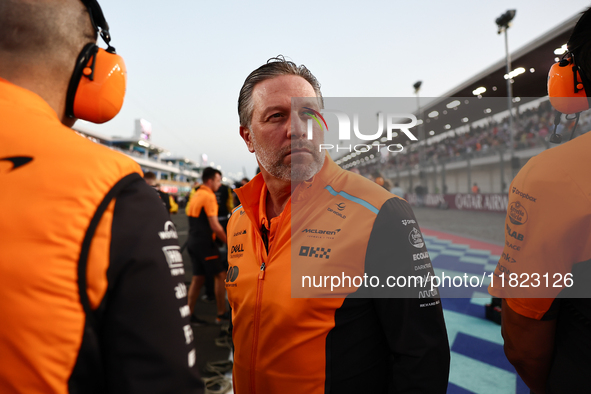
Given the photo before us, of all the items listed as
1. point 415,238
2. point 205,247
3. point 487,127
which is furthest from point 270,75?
point 487,127

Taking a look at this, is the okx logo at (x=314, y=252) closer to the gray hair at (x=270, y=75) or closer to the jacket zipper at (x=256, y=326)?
the jacket zipper at (x=256, y=326)

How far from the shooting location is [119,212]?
0.52 m

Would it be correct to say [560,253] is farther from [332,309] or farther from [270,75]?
[270,75]

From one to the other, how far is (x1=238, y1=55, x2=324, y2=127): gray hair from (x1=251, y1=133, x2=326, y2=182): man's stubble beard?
0.81 feet

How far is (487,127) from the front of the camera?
1770cm

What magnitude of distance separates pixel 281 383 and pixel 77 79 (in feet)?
3.56

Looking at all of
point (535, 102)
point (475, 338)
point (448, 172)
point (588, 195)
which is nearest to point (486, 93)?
point (535, 102)

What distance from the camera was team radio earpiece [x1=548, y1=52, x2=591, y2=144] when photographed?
1125 millimetres

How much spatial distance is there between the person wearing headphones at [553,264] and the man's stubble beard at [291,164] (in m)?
0.76

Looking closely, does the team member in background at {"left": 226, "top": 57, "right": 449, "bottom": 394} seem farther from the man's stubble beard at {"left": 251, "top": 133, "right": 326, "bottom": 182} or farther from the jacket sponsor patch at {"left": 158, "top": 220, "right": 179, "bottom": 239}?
the jacket sponsor patch at {"left": 158, "top": 220, "right": 179, "bottom": 239}

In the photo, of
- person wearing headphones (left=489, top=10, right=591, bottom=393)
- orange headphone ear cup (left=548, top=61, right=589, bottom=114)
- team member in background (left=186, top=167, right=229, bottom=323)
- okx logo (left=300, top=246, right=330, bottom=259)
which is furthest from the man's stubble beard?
team member in background (left=186, top=167, right=229, bottom=323)

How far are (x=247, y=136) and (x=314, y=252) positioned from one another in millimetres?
829

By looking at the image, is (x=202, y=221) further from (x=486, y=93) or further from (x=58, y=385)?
(x=486, y=93)

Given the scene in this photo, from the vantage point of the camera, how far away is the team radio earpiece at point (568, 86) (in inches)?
44.3
